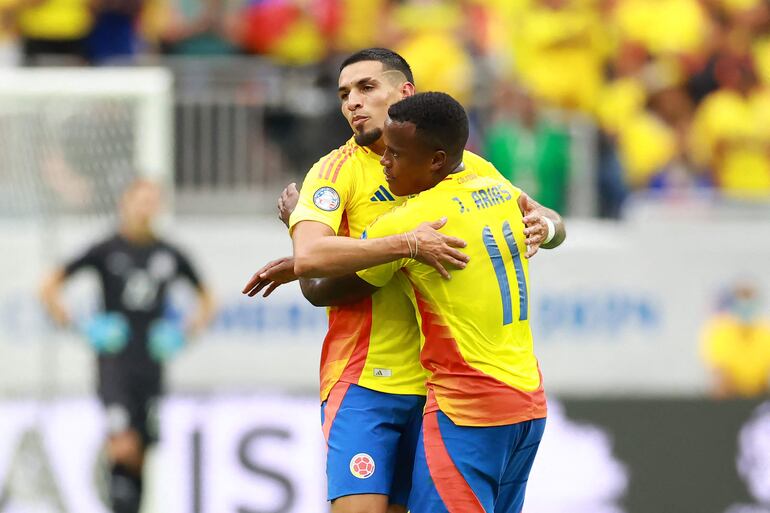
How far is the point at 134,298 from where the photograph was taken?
491 inches

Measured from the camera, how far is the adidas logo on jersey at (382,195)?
6.26 metres

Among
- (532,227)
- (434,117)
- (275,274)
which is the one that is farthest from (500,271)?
(275,274)

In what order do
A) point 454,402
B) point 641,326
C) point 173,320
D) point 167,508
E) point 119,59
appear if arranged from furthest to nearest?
point 641,326
point 119,59
point 173,320
point 167,508
point 454,402

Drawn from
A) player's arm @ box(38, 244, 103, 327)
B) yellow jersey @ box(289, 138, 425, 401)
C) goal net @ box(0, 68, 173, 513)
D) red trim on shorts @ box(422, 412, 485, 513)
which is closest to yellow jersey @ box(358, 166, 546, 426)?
red trim on shorts @ box(422, 412, 485, 513)

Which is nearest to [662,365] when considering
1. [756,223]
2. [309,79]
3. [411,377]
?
[756,223]

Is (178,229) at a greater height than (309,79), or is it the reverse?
(309,79)

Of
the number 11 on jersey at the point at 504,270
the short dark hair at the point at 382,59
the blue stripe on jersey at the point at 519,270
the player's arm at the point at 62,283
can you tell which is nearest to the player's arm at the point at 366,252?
the number 11 on jersey at the point at 504,270

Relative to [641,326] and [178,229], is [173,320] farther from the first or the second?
[641,326]

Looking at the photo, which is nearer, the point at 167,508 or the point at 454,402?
the point at 454,402

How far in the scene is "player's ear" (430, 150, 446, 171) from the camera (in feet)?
19.4

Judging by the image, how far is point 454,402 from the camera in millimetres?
6020

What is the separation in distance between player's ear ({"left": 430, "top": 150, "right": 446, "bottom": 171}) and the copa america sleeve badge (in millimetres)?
391

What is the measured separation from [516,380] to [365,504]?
0.77 meters

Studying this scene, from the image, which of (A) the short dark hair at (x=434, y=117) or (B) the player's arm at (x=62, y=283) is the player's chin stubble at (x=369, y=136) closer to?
(A) the short dark hair at (x=434, y=117)
